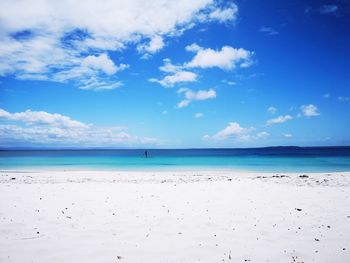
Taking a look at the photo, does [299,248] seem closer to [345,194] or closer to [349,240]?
[349,240]

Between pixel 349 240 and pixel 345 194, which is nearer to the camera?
pixel 349 240

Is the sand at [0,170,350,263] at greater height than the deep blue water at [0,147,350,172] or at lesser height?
greater

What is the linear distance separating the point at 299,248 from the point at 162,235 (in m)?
3.39

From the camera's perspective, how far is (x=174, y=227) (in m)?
8.18

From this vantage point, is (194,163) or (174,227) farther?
(194,163)

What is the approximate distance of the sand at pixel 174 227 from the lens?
20.6 ft

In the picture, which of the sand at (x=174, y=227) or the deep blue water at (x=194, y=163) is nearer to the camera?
the sand at (x=174, y=227)

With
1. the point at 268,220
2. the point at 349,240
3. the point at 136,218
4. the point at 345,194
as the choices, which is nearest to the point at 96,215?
the point at 136,218

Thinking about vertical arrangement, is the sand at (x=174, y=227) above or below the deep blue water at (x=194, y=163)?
above

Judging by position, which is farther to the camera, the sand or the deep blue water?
the deep blue water

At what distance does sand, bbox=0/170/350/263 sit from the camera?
6285 millimetres

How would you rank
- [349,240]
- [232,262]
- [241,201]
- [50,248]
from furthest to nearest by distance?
[241,201] → [349,240] → [50,248] → [232,262]

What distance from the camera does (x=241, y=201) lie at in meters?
11.7

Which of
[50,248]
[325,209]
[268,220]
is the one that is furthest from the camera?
[325,209]
